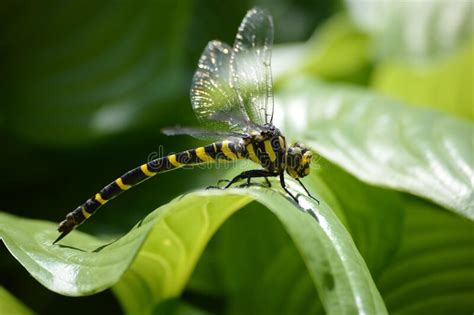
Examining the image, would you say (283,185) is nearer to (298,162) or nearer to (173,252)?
(298,162)

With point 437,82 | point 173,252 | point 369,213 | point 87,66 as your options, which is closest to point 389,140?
point 369,213


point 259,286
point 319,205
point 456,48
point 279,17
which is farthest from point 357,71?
point 319,205

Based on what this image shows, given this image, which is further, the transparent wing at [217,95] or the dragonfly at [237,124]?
the transparent wing at [217,95]

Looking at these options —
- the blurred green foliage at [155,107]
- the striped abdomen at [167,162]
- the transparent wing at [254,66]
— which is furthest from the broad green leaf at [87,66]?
the striped abdomen at [167,162]

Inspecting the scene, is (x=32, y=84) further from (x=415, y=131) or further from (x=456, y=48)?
(x=456, y=48)

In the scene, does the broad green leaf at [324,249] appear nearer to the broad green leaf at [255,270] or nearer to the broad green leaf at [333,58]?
the broad green leaf at [255,270]
